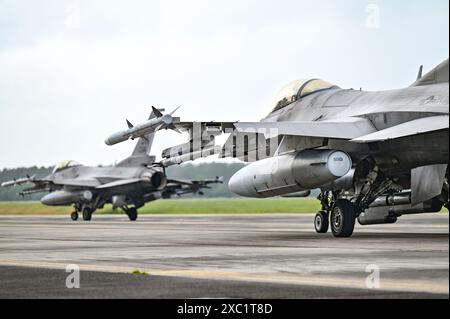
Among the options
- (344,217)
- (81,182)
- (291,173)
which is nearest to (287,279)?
(291,173)

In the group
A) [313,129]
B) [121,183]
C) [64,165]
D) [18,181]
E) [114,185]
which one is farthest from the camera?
[18,181]

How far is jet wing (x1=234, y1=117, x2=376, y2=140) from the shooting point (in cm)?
1880

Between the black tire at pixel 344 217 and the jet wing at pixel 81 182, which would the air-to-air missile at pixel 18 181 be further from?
the black tire at pixel 344 217

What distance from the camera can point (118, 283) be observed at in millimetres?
10367

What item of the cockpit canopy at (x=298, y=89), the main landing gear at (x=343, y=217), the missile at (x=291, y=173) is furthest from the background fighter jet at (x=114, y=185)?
the main landing gear at (x=343, y=217)

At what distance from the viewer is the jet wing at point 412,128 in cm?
1609

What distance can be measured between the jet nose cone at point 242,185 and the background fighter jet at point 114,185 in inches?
1051

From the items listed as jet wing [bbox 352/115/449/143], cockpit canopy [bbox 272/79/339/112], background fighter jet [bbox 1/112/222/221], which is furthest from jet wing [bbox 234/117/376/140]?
background fighter jet [bbox 1/112/222/221]

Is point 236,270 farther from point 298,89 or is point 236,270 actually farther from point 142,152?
point 142,152

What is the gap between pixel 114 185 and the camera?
167ft

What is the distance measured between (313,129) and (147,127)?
3.72 metres

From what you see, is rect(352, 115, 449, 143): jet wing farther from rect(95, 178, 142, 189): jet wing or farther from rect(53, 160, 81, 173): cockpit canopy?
rect(53, 160, 81, 173): cockpit canopy
